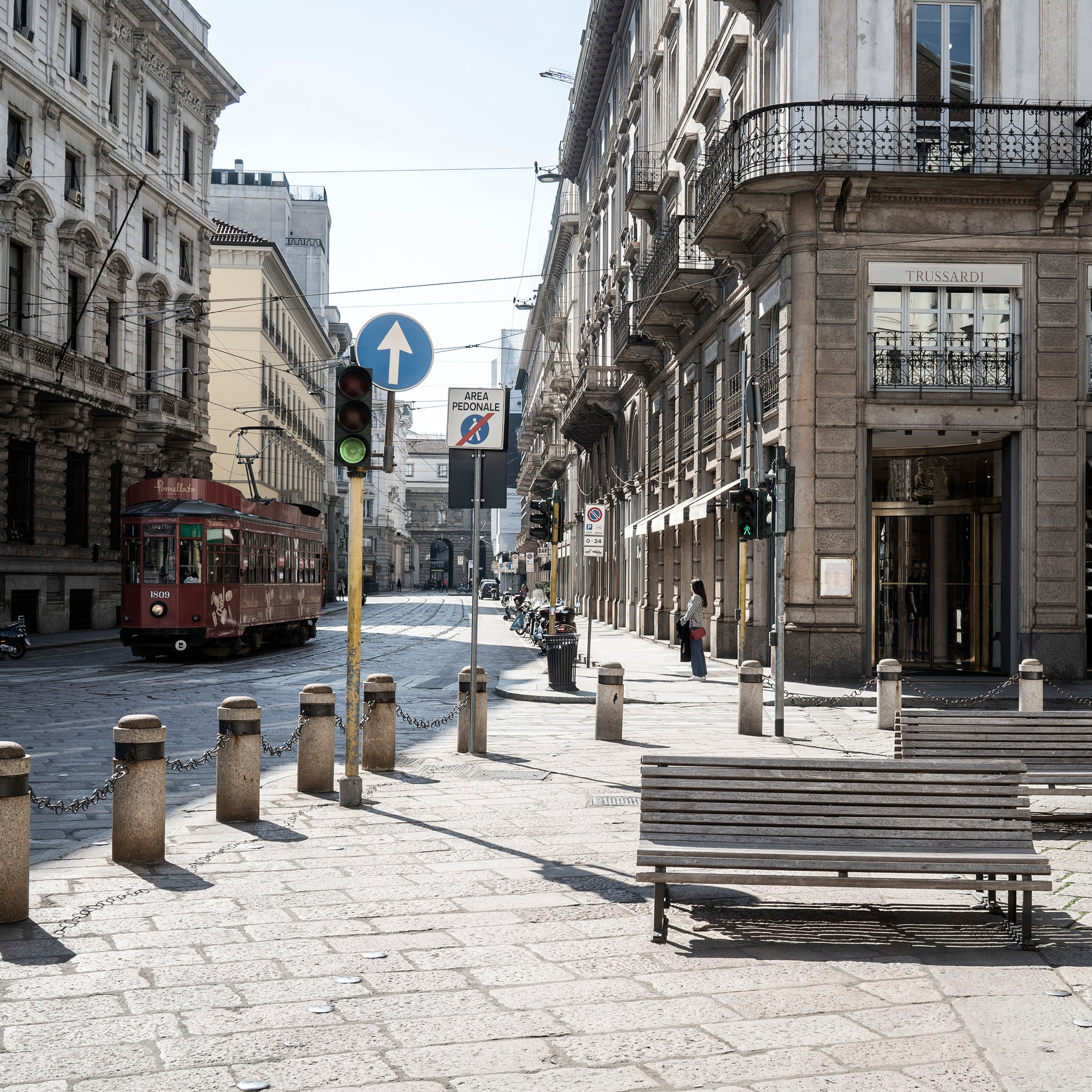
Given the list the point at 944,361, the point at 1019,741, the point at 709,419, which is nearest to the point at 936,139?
the point at 944,361

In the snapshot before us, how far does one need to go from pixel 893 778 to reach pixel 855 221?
15860mm

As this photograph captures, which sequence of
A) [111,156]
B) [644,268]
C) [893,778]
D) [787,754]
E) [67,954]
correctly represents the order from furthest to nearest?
[111,156], [644,268], [787,754], [893,778], [67,954]

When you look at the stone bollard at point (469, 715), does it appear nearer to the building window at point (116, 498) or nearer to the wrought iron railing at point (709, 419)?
the wrought iron railing at point (709, 419)

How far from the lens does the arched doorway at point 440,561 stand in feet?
455

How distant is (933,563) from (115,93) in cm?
2705

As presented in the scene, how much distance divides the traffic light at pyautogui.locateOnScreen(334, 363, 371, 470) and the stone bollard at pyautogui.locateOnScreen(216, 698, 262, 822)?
1.79 meters

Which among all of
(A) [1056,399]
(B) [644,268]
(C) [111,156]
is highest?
(C) [111,156]

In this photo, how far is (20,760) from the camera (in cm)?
596

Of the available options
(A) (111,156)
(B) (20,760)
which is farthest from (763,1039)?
Result: (A) (111,156)

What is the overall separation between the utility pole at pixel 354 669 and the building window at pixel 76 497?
2712 centimetres


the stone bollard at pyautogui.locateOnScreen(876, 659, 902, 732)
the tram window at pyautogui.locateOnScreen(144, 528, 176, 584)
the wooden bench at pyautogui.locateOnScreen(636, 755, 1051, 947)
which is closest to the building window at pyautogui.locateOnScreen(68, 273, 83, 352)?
the tram window at pyautogui.locateOnScreen(144, 528, 176, 584)

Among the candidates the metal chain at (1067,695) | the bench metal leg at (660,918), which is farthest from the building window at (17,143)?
the bench metal leg at (660,918)

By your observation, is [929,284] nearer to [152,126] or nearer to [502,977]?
[502,977]

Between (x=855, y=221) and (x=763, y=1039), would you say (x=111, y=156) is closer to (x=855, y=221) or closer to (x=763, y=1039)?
(x=855, y=221)
